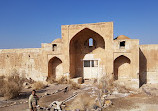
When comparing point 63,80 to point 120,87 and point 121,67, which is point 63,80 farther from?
point 121,67

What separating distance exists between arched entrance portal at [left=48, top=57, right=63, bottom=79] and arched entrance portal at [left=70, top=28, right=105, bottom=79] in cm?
143

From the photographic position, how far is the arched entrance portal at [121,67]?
1290 centimetres

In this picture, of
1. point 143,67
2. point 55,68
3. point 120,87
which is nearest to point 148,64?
point 143,67

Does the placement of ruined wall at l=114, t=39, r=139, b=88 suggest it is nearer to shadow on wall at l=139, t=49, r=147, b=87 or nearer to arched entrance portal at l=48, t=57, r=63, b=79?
shadow on wall at l=139, t=49, r=147, b=87

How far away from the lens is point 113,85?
1158cm

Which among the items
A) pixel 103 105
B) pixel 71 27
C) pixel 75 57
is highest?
pixel 71 27

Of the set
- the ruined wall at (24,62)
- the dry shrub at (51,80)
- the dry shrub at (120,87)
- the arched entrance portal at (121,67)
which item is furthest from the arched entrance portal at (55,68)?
the dry shrub at (120,87)

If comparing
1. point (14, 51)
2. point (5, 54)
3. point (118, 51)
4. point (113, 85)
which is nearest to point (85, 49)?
point (118, 51)

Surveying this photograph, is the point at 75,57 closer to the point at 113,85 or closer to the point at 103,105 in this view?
the point at 113,85

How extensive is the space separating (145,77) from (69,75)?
7.59 m

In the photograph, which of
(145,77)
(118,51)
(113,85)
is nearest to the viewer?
(113,85)

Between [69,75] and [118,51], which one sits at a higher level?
[118,51]

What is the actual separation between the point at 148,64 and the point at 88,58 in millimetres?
6043

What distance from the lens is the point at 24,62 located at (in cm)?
1556
